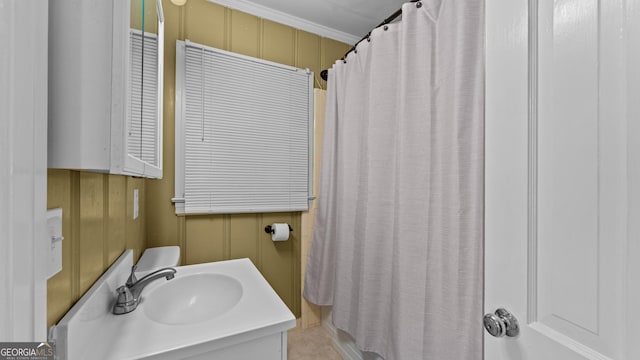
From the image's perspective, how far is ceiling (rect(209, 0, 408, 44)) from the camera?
1.59m

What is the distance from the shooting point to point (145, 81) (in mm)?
794

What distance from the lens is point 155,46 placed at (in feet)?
3.06

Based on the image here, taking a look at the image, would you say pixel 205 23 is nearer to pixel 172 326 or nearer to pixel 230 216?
pixel 230 216

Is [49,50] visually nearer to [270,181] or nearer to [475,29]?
[475,29]

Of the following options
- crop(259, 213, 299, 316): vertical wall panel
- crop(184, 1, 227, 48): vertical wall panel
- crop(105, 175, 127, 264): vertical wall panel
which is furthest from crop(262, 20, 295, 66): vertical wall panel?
crop(105, 175, 127, 264): vertical wall panel

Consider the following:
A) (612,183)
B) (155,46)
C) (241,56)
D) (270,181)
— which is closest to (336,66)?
(241,56)

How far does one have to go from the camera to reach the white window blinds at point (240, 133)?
145 centimetres

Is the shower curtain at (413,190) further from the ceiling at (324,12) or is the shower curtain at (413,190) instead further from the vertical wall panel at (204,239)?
the vertical wall panel at (204,239)

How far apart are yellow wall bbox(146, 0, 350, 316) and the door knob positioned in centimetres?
133

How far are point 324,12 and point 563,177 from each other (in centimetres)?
171

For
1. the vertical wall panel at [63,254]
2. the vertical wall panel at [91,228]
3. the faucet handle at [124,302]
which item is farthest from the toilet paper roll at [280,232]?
the vertical wall panel at [63,254]

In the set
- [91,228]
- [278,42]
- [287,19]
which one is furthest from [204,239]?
[287,19]
